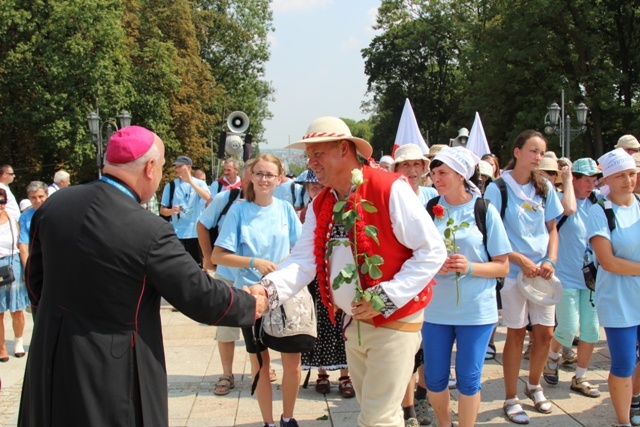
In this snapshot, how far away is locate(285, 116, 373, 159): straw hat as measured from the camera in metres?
3.29

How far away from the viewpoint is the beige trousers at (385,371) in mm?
3225

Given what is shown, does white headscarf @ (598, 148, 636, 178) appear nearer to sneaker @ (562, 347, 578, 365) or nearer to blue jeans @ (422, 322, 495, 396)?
blue jeans @ (422, 322, 495, 396)

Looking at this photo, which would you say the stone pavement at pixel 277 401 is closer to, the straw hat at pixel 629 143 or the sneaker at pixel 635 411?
the sneaker at pixel 635 411

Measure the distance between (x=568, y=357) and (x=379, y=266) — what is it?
160 inches

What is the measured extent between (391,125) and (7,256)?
50790 millimetres

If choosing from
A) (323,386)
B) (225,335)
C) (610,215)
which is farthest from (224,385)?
(610,215)

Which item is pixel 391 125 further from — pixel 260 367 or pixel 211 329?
pixel 260 367

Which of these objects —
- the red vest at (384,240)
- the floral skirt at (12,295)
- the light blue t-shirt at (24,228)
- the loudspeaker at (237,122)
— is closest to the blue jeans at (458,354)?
the red vest at (384,240)

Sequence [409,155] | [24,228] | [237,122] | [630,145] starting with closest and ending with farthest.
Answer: [409,155] < [630,145] < [24,228] < [237,122]

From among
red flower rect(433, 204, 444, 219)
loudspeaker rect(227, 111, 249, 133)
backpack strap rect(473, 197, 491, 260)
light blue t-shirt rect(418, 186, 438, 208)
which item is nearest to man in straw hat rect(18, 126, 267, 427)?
red flower rect(433, 204, 444, 219)

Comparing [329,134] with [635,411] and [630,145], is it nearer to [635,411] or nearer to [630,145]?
[635,411]

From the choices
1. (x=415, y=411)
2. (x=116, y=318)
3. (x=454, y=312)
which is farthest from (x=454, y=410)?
(x=116, y=318)

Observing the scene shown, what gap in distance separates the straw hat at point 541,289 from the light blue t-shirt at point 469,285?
77 cm

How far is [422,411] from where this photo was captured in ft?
16.4
